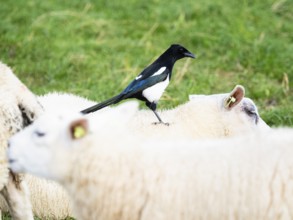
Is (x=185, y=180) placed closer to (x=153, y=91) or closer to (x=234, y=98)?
(x=153, y=91)

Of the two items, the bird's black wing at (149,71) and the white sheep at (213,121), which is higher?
the bird's black wing at (149,71)

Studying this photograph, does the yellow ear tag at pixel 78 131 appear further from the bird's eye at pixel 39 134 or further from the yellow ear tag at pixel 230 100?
Result: the yellow ear tag at pixel 230 100

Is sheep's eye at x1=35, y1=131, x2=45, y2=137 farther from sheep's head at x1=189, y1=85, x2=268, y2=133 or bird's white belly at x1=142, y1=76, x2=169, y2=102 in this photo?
sheep's head at x1=189, y1=85, x2=268, y2=133

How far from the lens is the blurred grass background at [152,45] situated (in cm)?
891

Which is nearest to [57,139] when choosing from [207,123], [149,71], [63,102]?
[149,71]

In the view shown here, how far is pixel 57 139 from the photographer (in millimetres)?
4219

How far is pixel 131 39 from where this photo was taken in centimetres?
1068

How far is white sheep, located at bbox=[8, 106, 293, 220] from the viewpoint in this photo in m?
4.16

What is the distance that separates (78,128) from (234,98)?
7.65ft

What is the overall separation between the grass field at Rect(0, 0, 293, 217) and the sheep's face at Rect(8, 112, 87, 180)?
3.83 meters

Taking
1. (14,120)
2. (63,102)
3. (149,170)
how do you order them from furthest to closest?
1. (63,102)
2. (14,120)
3. (149,170)

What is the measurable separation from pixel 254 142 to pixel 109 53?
6.03 m

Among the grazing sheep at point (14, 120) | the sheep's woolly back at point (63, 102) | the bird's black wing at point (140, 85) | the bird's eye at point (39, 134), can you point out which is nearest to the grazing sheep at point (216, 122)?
the bird's black wing at point (140, 85)

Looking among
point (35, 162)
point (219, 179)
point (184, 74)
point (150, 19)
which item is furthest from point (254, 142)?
point (150, 19)
